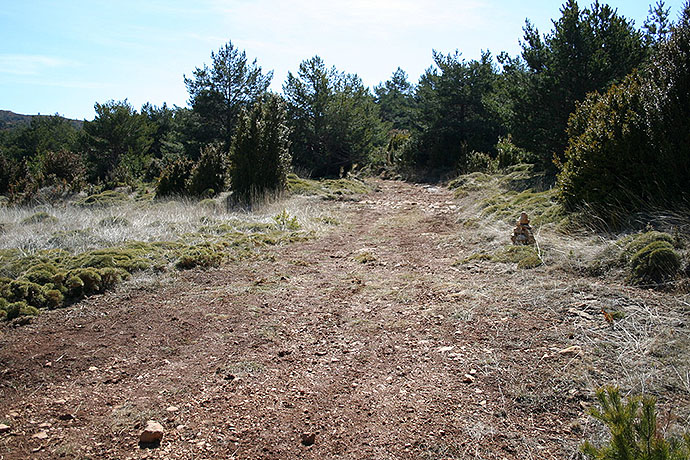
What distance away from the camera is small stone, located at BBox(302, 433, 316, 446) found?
92.7 inches

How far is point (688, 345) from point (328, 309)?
2.89m

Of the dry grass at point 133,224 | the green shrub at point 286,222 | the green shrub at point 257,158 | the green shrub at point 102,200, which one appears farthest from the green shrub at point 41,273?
the green shrub at point 102,200

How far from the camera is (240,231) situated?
8.04 metres

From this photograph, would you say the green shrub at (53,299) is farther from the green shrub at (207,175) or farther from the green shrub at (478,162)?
the green shrub at (478,162)

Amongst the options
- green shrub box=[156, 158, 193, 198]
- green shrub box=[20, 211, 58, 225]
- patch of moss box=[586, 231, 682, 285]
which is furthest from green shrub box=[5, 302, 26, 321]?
green shrub box=[156, 158, 193, 198]

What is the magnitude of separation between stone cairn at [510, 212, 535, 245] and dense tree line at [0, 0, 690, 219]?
1054mm

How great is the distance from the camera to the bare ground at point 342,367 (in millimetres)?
2330

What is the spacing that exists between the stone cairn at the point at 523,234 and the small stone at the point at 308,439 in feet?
14.2

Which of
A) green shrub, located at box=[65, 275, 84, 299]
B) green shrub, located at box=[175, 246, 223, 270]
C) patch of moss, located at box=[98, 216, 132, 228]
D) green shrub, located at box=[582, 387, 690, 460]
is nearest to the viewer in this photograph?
green shrub, located at box=[582, 387, 690, 460]

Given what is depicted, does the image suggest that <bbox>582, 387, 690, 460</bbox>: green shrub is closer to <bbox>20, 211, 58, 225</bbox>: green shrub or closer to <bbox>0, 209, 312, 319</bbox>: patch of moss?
<bbox>0, 209, 312, 319</bbox>: patch of moss

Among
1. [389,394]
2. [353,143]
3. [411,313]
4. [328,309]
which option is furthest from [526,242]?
[353,143]

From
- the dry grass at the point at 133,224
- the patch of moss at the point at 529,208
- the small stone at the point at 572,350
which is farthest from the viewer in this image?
the patch of moss at the point at 529,208

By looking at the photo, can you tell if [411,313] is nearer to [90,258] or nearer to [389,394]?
[389,394]

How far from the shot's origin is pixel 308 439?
2.37m
